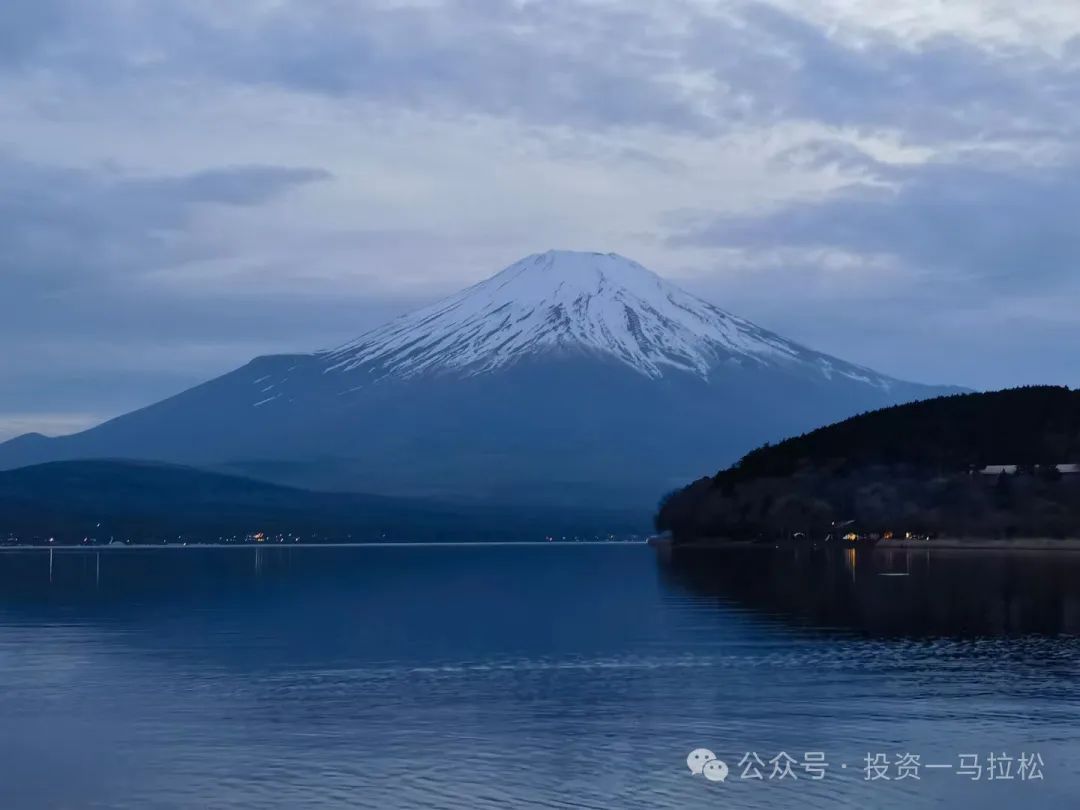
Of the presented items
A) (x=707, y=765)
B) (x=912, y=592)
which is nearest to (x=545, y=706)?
(x=707, y=765)

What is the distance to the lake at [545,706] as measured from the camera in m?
→ 31.4

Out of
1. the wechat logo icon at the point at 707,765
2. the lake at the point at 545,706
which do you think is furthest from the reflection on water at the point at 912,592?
the wechat logo icon at the point at 707,765

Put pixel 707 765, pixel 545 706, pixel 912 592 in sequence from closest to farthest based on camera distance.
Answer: pixel 707 765 < pixel 545 706 < pixel 912 592

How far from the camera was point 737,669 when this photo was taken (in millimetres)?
50906

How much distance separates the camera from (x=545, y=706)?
4262 cm

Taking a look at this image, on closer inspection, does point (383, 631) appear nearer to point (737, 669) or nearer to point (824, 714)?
point (737, 669)

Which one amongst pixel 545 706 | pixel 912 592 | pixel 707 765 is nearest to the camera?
pixel 707 765

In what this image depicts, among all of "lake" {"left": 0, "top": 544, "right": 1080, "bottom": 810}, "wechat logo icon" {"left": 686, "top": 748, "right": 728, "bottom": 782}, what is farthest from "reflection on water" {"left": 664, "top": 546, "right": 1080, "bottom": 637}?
"wechat logo icon" {"left": 686, "top": 748, "right": 728, "bottom": 782}

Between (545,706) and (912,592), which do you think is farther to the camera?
(912,592)

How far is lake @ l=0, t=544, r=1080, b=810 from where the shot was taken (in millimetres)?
31422

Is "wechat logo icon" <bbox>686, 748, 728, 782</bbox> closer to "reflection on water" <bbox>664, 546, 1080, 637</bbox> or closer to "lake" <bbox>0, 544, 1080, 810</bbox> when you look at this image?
"lake" <bbox>0, 544, 1080, 810</bbox>

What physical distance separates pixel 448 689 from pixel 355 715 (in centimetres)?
572

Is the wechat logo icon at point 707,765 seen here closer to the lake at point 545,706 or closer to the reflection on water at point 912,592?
the lake at point 545,706

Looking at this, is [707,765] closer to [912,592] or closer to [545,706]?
[545,706]
